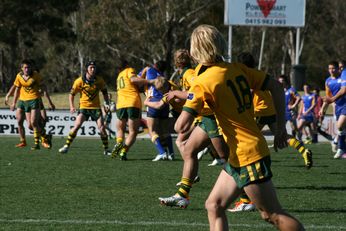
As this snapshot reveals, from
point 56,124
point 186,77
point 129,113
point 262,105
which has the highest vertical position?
point 186,77

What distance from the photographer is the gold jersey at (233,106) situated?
627 cm

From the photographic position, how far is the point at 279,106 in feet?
22.2

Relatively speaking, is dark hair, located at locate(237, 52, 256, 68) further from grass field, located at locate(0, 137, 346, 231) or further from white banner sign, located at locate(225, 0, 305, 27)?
white banner sign, located at locate(225, 0, 305, 27)

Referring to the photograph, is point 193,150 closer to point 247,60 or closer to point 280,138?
point 247,60

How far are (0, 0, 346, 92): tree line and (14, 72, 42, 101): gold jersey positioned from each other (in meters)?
34.2

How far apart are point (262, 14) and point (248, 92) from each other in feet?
94.8

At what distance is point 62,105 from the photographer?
40781 mm

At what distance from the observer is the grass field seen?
29.3 ft

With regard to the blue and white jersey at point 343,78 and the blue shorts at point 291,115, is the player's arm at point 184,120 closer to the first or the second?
the blue and white jersey at point 343,78

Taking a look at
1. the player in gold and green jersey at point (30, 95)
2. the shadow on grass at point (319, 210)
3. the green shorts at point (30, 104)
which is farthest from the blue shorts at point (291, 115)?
the shadow on grass at point (319, 210)

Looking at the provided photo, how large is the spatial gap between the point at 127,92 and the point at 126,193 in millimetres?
6723

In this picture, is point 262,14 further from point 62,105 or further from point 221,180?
point 221,180

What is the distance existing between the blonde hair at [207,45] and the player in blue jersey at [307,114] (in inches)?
845

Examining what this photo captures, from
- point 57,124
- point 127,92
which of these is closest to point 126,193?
point 127,92
